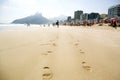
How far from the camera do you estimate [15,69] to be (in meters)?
3.32

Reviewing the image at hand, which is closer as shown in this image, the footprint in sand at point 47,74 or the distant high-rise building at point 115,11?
the footprint in sand at point 47,74

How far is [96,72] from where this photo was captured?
128 inches

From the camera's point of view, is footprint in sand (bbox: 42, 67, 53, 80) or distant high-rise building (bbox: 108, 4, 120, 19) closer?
footprint in sand (bbox: 42, 67, 53, 80)

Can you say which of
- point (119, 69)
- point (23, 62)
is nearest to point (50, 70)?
point (23, 62)

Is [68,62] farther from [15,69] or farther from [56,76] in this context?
[15,69]

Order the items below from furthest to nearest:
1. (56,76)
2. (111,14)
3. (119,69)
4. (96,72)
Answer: (111,14) → (119,69) → (96,72) → (56,76)

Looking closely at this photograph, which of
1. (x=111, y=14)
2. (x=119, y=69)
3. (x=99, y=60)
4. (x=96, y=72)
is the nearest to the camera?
(x=96, y=72)

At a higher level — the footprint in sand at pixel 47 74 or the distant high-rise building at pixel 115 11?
the distant high-rise building at pixel 115 11

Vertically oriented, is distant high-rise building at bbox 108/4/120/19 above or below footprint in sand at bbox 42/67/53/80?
above

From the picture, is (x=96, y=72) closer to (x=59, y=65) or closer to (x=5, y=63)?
(x=59, y=65)

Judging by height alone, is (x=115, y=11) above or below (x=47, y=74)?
above

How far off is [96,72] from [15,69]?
1.59m

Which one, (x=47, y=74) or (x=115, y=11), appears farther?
(x=115, y=11)

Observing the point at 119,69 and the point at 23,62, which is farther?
the point at 23,62
